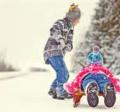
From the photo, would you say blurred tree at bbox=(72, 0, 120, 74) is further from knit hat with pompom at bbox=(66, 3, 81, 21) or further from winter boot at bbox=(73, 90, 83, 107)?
A: winter boot at bbox=(73, 90, 83, 107)

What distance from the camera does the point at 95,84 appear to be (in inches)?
277

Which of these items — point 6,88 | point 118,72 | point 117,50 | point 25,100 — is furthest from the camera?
point 117,50

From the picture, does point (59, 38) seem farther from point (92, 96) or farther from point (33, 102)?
point (92, 96)

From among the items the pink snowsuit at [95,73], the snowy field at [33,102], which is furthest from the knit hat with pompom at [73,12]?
the snowy field at [33,102]

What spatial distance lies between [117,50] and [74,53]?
1424mm

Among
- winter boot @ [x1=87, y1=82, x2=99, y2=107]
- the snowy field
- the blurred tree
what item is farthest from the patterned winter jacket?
the blurred tree

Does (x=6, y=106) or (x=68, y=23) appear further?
(x=68, y=23)

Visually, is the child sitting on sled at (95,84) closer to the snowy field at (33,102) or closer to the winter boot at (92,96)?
the winter boot at (92,96)

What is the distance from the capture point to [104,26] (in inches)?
748

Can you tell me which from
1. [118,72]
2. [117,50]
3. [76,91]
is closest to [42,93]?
[76,91]

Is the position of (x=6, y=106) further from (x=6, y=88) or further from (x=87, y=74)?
(x=6, y=88)

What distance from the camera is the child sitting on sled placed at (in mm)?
6957

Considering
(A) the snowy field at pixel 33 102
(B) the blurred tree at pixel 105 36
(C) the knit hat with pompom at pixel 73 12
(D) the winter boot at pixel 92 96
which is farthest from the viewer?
(B) the blurred tree at pixel 105 36

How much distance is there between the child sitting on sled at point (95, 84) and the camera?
6957 mm
